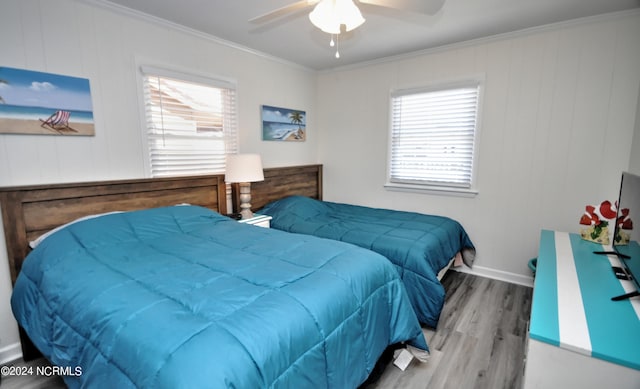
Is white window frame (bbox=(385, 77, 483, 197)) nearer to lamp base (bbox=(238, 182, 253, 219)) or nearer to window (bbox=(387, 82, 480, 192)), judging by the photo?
window (bbox=(387, 82, 480, 192))

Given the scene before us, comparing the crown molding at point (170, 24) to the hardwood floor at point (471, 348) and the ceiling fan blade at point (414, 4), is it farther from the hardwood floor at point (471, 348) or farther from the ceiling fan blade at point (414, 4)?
the hardwood floor at point (471, 348)

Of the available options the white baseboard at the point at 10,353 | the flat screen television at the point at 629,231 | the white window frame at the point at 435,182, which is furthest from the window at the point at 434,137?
the white baseboard at the point at 10,353

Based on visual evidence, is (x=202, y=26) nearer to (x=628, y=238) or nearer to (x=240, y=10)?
(x=240, y=10)

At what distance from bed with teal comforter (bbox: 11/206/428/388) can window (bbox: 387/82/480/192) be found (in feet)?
6.40

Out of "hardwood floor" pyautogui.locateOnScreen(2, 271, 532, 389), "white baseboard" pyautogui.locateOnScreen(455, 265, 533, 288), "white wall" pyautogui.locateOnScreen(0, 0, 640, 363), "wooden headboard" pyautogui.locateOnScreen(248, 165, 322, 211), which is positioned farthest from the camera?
→ "wooden headboard" pyautogui.locateOnScreen(248, 165, 322, 211)

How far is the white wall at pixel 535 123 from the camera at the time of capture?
248 cm

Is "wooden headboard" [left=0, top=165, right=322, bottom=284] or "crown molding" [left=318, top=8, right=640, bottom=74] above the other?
"crown molding" [left=318, top=8, right=640, bottom=74]

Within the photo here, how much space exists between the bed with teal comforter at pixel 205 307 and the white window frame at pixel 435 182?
1.88m

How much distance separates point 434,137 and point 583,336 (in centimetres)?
258

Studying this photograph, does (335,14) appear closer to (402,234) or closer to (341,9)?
(341,9)

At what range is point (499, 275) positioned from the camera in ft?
10.2

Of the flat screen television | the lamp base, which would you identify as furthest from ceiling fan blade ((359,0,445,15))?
the lamp base

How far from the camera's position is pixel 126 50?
2357 millimetres

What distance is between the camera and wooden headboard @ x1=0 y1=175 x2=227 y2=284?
6.18 feet
